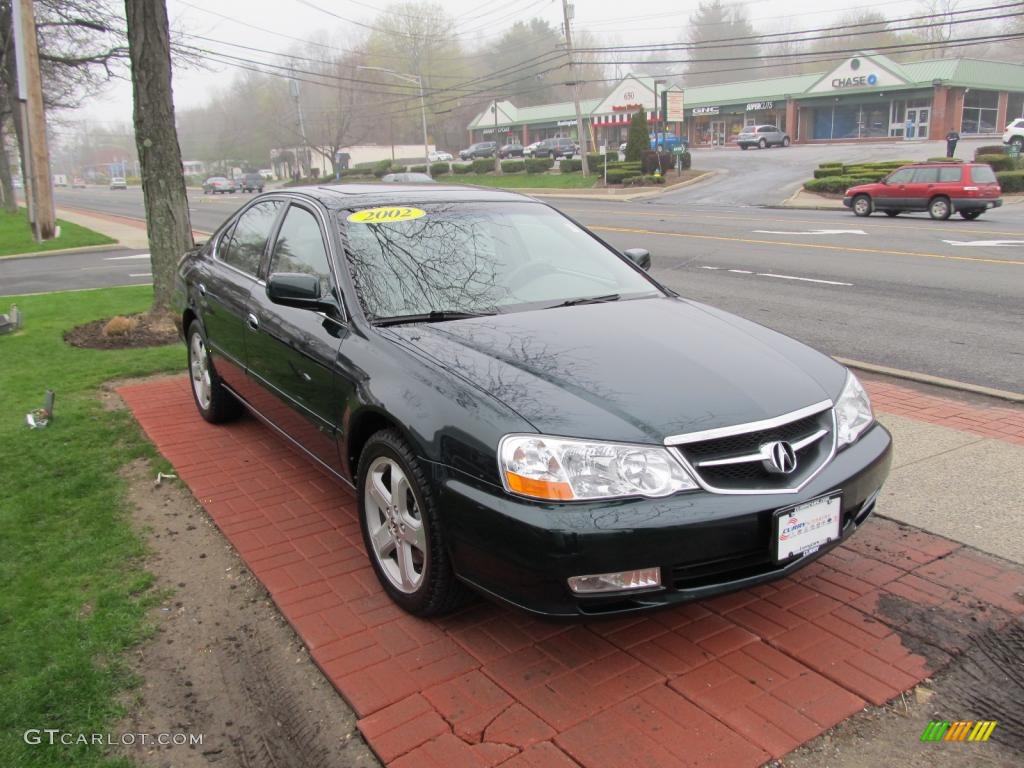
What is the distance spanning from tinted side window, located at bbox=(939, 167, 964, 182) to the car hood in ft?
70.7

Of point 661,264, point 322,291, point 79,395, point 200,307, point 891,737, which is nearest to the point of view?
point 891,737

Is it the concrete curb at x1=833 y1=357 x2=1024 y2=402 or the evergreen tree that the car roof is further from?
the evergreen tree

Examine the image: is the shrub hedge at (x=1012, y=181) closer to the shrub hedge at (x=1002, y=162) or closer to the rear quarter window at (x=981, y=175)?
the shrub hedge at (x=1002, y=162)

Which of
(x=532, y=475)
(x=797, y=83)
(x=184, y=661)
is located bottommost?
(x=184, y=661)

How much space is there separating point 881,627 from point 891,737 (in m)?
0.65

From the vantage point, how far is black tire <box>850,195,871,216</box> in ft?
79.8

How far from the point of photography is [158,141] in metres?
8.58

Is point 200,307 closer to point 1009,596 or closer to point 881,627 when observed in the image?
point 881,627

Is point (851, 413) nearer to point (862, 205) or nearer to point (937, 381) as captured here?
point (937, 381)

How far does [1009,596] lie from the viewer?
341 centimetres

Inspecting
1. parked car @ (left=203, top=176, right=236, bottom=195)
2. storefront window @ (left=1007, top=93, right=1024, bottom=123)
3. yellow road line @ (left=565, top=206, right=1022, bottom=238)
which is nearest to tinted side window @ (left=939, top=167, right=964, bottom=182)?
yellow road line @ (left=565, top=206, right=1022, bottom=238)

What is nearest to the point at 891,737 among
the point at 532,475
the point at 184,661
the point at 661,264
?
the point at 532,475

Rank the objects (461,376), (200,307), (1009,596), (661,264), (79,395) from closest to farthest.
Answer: (461,376)
(1009,596)
(200,307)
(79,395)
(661,264)

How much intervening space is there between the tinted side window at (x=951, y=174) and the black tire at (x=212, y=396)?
859 inches
